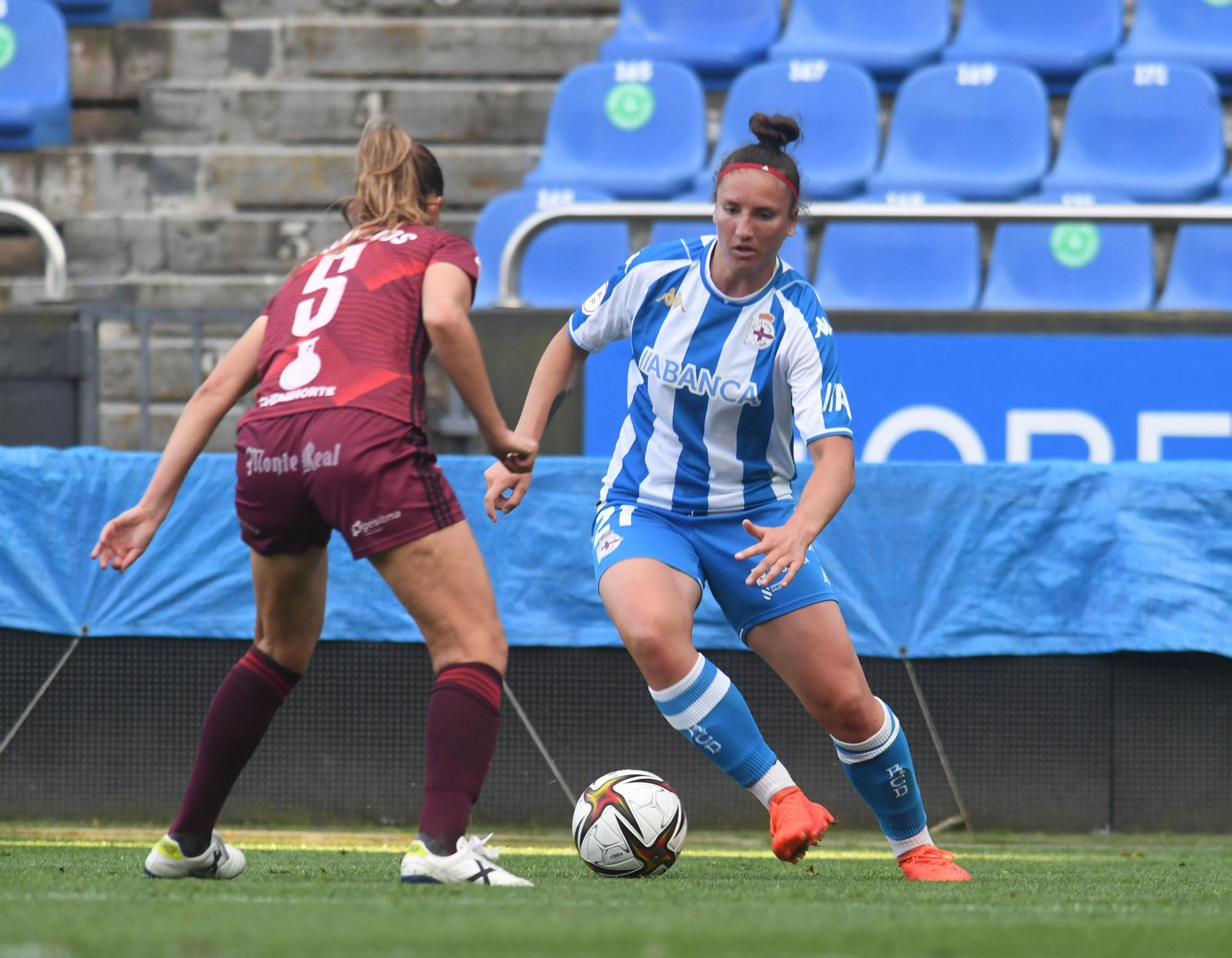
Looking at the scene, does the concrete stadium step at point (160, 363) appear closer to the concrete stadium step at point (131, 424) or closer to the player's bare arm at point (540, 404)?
the concrete stadium step at point (131, 424)

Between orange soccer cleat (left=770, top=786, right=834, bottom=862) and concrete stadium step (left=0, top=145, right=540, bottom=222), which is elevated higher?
concrete stadium step (left=0, top=145, right=540, bottom=222)

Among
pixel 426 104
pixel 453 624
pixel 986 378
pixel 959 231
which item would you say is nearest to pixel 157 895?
pixel 453 624

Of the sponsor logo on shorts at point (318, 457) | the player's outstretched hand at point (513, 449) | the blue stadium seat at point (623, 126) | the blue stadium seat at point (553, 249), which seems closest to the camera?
the sponsor logo on shorts at point (318, 457)

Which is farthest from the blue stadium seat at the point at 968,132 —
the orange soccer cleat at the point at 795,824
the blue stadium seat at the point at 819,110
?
the orange soccer cleat at the point at 795,824

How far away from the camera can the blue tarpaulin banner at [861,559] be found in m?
6.38

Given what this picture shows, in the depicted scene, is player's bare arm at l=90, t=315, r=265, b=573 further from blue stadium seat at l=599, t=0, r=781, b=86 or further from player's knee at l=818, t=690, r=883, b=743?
blue stadium seat at l=599, t=0, r=781, b=86

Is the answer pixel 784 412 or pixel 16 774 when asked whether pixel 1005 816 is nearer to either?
pixel 784 412

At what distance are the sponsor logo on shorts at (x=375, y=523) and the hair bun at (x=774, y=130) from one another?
1526 millimetres

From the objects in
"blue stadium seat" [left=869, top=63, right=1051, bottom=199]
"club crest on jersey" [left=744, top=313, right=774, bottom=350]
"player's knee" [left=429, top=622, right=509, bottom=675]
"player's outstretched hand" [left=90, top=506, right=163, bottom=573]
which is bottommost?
"player's knee" [left=429, top=622, right=509, bottom=675]

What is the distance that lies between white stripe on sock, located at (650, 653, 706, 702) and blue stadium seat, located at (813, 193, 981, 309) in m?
5.10

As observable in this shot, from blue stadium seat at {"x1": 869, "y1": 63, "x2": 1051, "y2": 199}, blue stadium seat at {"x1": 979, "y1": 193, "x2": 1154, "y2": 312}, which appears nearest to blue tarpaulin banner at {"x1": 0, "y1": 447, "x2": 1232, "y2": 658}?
blue stadium seat at {"x1": 979, "y1": 193, "x2": 1154, "y2": 312}

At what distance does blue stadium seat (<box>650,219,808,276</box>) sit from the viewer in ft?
28.7

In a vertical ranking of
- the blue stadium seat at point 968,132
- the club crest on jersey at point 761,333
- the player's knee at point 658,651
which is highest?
the blue stadium seat at point 968,132

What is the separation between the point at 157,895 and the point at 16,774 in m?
3.16
